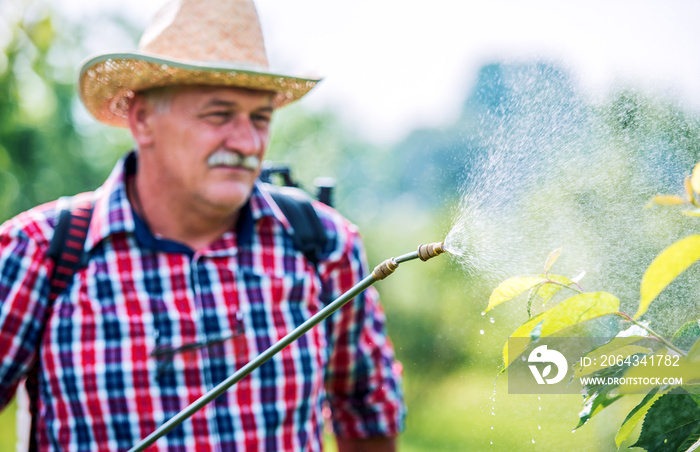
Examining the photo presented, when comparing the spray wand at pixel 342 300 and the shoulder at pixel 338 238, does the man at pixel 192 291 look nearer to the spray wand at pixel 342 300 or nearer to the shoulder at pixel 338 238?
the shoulder at pixel 338 238

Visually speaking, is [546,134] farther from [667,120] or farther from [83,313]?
[83,313]

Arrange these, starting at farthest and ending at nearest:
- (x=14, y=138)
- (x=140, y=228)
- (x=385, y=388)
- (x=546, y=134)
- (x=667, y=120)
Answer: (x=14, y=138), (x=385, y=388), (x=140, y=228), (x=546, y=134), (x=667, y=120)

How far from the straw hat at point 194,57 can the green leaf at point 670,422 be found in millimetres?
1945

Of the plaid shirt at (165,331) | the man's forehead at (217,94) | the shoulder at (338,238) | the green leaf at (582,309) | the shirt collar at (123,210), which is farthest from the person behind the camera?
the shoulder at (338,238)

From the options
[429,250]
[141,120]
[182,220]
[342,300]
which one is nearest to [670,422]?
[429,250]

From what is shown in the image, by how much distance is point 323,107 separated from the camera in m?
17.2

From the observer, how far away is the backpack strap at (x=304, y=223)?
2.73 m

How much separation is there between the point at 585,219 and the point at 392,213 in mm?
8030

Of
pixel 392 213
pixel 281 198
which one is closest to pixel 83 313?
pixel 281 198

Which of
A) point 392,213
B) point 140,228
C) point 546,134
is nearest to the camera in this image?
point 546,134

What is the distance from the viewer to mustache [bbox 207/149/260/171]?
8.60 ft

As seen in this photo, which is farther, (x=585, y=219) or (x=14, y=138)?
(x=14, y=138)

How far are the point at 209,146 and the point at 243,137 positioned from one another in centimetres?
14

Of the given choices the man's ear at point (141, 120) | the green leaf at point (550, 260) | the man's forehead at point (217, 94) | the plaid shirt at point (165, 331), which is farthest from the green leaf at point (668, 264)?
the man's ear at point (141, 120)
